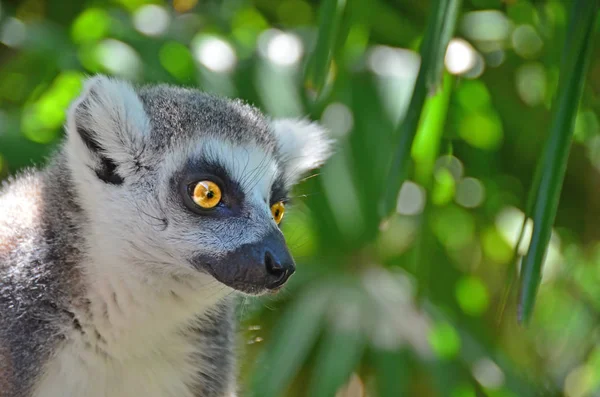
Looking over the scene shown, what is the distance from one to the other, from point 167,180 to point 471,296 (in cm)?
158

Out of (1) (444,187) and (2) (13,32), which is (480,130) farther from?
(2) (13,32)

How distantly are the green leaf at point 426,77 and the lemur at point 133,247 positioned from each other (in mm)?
343

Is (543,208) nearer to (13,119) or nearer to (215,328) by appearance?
(215,328)

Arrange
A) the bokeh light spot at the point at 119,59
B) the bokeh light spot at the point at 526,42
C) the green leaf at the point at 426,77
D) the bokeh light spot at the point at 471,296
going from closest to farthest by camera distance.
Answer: the green leaf at the point at 426,77 < the bokeh light spot at the point at 119,59 < the bokeh light spot at the point at 471,296 < the bokeh light spot at the point at 526,42

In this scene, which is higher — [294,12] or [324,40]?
[324,40]

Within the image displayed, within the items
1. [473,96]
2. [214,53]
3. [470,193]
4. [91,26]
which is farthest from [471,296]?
[91,26]

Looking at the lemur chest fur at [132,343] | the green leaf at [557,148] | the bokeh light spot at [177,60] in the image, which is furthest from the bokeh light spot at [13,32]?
the green leaf at [557,148]

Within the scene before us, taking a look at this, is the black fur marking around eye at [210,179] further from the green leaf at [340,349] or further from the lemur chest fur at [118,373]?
the green leaf at [340,349]

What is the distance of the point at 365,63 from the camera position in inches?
126

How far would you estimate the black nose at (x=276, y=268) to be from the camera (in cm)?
191

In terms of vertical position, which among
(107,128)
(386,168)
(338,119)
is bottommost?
(386,168)

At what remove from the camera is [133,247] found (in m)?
2.13

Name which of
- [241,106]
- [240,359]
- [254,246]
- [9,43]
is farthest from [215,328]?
[9,43]

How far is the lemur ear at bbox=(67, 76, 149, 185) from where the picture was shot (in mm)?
2160
